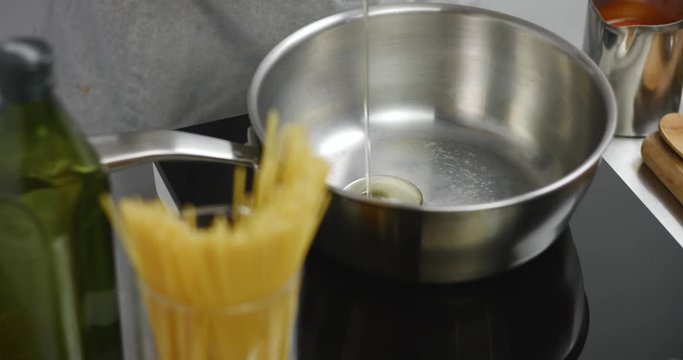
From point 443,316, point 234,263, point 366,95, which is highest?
point 234,263

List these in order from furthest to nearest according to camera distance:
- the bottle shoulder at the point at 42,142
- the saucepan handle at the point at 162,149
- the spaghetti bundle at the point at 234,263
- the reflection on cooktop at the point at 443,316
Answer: the reflection on cooktop at the point at 443,316
the saucepan handle at the point at 162,149
the bottle shoulder at the point at 42,142
the spaghetti bundle at the point at 234,263

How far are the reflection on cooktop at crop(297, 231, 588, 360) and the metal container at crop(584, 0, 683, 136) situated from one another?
0.31 m

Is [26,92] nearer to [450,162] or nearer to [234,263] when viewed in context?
[234,263]

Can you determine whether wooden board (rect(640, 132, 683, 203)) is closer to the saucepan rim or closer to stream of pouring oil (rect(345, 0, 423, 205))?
the saucepan rim

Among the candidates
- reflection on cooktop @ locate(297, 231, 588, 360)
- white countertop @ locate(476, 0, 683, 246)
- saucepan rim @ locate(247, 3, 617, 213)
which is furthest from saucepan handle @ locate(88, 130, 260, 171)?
white countertop @ locate(476, 0, 683, 246)

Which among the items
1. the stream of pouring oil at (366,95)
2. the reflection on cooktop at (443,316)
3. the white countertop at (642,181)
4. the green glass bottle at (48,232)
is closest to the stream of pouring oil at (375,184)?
the stream of pouring oil at (366,95)

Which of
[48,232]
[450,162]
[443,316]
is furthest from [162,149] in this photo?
[450,162]

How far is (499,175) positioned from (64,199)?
545 mm

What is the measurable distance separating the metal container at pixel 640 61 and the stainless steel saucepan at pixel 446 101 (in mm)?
131

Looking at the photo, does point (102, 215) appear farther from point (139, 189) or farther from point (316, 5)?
point (316, 5)

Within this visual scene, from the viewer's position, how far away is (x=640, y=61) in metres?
1.11

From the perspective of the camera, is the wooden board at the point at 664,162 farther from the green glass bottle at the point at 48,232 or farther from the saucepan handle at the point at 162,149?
the green glass bottle at the point at 48,232

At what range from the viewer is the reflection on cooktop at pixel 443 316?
2.69 ft

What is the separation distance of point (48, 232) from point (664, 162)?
717 mm
